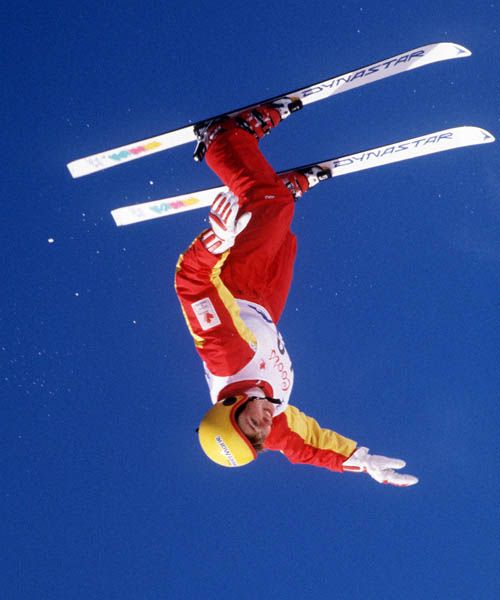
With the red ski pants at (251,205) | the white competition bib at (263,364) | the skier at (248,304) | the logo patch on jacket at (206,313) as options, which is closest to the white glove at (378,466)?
the skier at (248,304)

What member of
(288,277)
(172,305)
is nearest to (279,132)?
(288,277)

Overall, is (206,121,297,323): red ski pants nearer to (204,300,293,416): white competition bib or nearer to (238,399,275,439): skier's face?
(204,300,293,416): white competition bib

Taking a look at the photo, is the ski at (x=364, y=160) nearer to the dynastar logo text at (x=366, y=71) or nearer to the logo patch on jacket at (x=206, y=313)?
the dynastar logo text at (x=366, y=71)

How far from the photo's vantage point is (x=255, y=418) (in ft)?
7.68

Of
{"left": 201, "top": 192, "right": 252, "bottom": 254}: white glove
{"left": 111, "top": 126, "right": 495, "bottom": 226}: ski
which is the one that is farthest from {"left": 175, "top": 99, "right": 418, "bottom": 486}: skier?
{"left": 111, "top": 126, "right": 495, "bottom": 226}: ski

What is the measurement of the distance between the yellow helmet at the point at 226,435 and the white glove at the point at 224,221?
1.98ft

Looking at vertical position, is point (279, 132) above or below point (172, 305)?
above

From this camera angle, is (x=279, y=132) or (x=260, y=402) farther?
(x=279, y=132)

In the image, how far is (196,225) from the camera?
11.3 feet

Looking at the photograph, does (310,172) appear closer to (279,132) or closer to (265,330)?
(279,132)

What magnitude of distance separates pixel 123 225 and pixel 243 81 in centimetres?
98

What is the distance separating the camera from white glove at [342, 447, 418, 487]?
276cm

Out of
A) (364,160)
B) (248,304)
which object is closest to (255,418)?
(248,304)

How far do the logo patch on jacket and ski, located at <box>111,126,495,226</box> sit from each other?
33.3 inches
